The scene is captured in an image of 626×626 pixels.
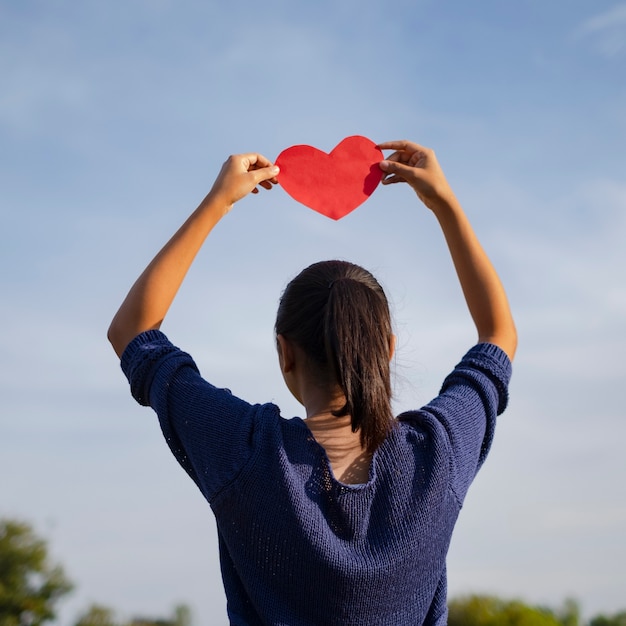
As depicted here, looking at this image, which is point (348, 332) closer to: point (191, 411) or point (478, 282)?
point (191, 411)

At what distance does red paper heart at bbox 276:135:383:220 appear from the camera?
2.76m

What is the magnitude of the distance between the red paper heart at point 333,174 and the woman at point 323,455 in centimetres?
48

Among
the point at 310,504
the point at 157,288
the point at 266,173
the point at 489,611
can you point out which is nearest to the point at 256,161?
the point at 266,173

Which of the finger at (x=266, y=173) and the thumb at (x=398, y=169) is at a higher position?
the finger at (x=266, y=173)

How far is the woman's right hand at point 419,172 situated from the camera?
8.59 ft

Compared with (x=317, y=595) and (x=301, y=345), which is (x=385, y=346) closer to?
(x=301, y=345)

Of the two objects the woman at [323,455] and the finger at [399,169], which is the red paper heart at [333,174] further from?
the woman at [323,455]

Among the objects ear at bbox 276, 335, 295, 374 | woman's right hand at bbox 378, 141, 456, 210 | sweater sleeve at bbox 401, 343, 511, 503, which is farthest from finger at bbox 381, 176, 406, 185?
ear at bbox 276, 335, 295, 374

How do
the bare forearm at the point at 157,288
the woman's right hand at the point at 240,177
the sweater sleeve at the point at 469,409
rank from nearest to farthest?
the sweater sleeve at the point at 469,409, the bare forearm at the point at 157,288, the woman's right hand at the point at 240,177

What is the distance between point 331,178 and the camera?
279 cm

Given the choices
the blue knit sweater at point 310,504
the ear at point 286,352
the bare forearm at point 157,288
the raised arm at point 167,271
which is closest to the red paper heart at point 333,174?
the raised arm at point 167,271

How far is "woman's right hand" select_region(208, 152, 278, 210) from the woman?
19 centimetres

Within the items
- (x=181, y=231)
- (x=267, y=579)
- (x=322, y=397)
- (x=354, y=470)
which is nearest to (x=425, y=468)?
(x=354, y=470)

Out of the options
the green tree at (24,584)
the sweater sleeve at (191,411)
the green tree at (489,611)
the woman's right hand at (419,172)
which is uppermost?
the green tree at (24,584)
